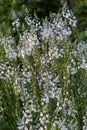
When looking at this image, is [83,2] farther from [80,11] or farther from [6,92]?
[6,92]

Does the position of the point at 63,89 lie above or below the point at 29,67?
below

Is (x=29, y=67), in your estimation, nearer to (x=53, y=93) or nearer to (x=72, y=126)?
(x=53, y=93)

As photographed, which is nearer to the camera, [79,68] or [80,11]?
[79,68]

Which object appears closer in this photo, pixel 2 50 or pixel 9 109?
pixel 9 109

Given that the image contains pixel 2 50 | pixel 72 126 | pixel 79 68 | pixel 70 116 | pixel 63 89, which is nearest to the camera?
pixel 72 126

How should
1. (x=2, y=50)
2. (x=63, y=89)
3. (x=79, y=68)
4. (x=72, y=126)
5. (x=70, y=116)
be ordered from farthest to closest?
(x=2, y=50) < (x=79, y=68) < (x=63, y=89) < (x=70, y=116) < (x=72, y=126)

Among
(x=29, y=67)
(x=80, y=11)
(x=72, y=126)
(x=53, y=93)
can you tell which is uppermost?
(x=80, y=11)

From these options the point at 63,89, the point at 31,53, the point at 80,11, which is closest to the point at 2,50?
the point at 31,53

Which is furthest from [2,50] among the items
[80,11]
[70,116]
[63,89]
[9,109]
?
[80,11]

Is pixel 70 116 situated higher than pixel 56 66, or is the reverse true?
pixel 56 66
